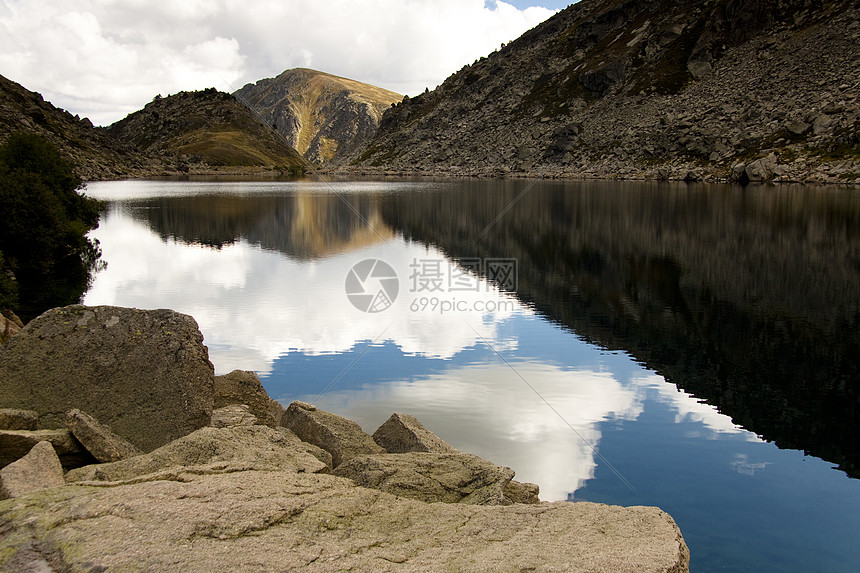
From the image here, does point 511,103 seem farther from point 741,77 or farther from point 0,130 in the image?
point 0,130

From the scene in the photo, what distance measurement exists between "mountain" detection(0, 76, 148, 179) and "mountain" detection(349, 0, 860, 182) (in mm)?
→ 90252

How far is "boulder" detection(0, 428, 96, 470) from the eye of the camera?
26.8ft

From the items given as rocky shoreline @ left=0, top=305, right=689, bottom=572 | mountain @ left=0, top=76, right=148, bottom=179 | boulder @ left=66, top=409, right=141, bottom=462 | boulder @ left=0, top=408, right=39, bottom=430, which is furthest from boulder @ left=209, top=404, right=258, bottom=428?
mountain @ left=0, top=76, right=148, bottom=179

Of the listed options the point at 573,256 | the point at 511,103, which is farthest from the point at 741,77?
the point at 573,256

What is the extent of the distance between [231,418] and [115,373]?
2.04m

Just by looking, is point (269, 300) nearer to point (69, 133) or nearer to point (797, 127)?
point (797, 127)

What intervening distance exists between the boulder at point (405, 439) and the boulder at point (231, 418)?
239 cm

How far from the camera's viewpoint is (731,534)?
10211mm

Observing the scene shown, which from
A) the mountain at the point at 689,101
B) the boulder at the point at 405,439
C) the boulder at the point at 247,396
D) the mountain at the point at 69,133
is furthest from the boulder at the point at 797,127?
the mountain at the point at 69,133

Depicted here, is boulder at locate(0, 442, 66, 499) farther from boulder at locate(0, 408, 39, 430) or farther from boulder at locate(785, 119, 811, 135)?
boulder at locate(785, 119, 811, 135)

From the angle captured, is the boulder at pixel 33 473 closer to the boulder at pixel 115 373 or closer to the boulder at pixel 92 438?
the boulder at pixel 92 438

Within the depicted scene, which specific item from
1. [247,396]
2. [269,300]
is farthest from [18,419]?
[269,300]

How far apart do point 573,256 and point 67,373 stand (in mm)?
34885

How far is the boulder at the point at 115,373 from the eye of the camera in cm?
989
